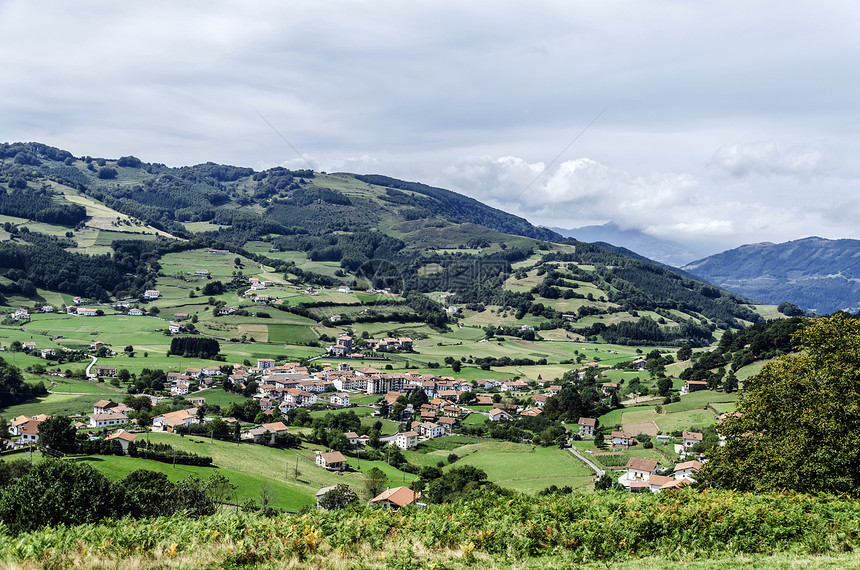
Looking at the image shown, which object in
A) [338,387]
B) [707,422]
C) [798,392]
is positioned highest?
[798,392]

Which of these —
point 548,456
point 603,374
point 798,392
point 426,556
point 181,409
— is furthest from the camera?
point 603,374

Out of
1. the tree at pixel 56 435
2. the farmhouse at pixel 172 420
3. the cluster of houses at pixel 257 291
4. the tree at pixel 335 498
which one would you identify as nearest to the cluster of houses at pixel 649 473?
the tree at pixel 335 498

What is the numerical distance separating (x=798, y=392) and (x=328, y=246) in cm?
18460

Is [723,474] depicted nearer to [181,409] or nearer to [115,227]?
[181,409]

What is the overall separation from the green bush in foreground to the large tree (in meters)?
2.32

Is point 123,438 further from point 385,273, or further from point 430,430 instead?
point 385,273

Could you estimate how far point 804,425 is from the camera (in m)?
12.8

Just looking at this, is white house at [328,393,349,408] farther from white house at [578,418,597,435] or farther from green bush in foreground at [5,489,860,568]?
green bush in foreground at [5,489,860,568]

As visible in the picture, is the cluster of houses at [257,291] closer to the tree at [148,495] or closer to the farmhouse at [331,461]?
the farmhouse at [331,461]

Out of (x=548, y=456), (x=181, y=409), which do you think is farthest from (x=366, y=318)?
(x=548, y=456)

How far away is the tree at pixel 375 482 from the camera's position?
120 ft

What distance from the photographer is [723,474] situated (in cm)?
1430

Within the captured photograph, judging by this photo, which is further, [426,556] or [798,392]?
[798,392]

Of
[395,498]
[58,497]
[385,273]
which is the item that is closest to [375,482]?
[395,498]
